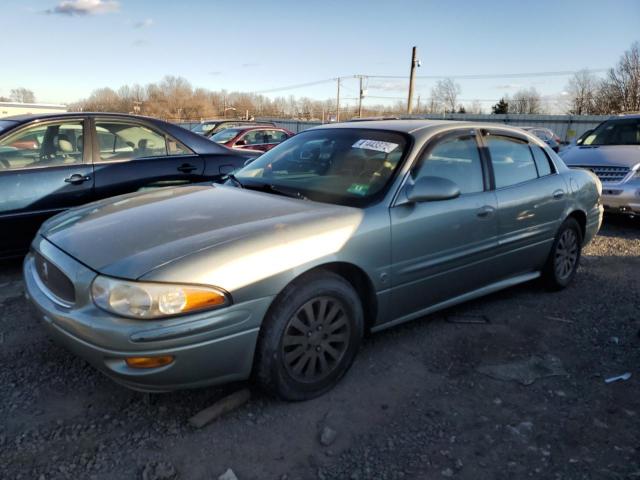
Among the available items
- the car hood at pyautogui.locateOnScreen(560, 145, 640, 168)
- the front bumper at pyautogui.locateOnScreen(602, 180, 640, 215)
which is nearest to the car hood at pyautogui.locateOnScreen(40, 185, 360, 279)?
the front bumper at pyautogui.locateOnScreen(602, 180, 640, 215)

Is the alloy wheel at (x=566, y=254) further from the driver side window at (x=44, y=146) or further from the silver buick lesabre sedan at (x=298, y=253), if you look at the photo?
the driver side window at (x=44, y=146)

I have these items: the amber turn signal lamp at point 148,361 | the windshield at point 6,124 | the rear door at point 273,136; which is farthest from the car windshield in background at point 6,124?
the rear door at point 273,136

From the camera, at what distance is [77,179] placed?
4539 millimetres

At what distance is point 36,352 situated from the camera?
3.09 metres

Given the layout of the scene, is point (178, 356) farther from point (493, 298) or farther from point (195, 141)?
point (195, 141)

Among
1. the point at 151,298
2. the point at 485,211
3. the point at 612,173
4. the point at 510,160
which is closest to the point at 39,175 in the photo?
the point at 151,298

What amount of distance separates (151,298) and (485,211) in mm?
2379

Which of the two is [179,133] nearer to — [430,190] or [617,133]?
[430,190]

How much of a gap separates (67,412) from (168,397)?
50 cm

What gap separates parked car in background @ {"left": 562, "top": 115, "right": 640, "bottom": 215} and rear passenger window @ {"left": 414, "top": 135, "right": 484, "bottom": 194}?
4.41 m

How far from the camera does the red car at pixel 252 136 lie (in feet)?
41.7

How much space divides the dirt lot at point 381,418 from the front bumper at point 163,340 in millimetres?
337

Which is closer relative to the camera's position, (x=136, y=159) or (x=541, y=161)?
(x=541, y=161)

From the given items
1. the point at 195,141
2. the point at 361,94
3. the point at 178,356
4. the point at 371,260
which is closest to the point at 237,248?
the point at 178,356
